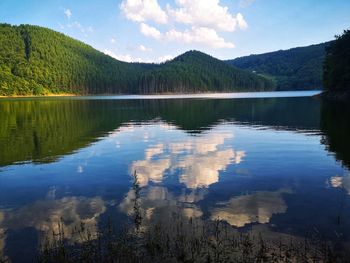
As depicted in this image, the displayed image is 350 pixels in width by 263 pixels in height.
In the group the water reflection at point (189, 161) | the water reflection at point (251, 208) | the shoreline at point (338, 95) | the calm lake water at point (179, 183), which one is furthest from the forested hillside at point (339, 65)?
the water reflection at point (251, 208)

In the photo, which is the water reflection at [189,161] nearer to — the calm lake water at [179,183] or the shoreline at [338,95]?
the calm lake water at [179,183]

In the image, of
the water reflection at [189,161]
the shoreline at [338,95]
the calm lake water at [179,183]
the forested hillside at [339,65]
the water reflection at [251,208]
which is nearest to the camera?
the calm lake water at [179,183]

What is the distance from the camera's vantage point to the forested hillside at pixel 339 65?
105806mm

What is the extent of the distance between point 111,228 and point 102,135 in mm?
32320

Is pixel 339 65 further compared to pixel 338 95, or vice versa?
pixel 338 95

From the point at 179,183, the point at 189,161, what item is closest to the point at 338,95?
the point at 189,161

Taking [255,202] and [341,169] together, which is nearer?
[255,202]

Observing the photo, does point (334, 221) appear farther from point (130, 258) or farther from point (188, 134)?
point (188, 134)

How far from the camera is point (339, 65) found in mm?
107562

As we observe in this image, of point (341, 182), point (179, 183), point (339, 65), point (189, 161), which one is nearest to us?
Answer: point (341, 182)

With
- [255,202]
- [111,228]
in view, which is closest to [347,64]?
[255,202]

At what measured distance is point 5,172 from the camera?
86.0 feet

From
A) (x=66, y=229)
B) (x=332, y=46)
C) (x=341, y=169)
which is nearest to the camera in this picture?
(x=66, y=229)

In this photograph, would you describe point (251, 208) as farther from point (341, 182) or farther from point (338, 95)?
point (338, 95)
